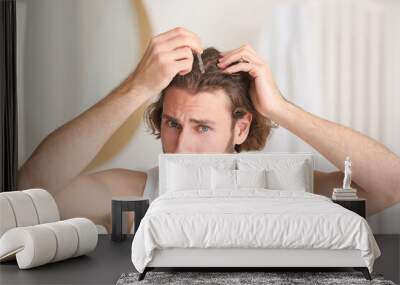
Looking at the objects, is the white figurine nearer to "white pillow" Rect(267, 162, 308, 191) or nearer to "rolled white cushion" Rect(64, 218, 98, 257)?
"white pillow" Rect(267, 162, 308, 191)

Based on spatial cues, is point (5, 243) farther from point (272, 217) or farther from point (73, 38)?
point (73, 38)

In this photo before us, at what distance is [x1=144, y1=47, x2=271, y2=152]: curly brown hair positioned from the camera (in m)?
7.43

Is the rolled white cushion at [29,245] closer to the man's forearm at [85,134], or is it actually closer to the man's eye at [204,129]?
the man's forearm at [85,134]

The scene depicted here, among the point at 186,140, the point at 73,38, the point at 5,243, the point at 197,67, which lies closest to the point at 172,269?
the point at 5,243

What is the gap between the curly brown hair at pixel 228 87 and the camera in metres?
7.43

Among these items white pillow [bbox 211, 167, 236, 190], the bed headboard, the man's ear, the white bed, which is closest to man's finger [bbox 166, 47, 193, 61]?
the man's ear

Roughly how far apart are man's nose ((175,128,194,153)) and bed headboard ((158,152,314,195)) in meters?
0.18

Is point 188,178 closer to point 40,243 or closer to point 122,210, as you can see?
point 122,210

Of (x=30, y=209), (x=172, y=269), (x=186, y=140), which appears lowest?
(x=172, y=269)

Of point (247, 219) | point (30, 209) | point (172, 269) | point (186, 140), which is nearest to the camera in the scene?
point (247, 219)

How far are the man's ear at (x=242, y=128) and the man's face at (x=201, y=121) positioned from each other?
7 cm

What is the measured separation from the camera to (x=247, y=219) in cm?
506

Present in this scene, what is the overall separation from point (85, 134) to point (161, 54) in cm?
123

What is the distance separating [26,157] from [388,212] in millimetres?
4120
